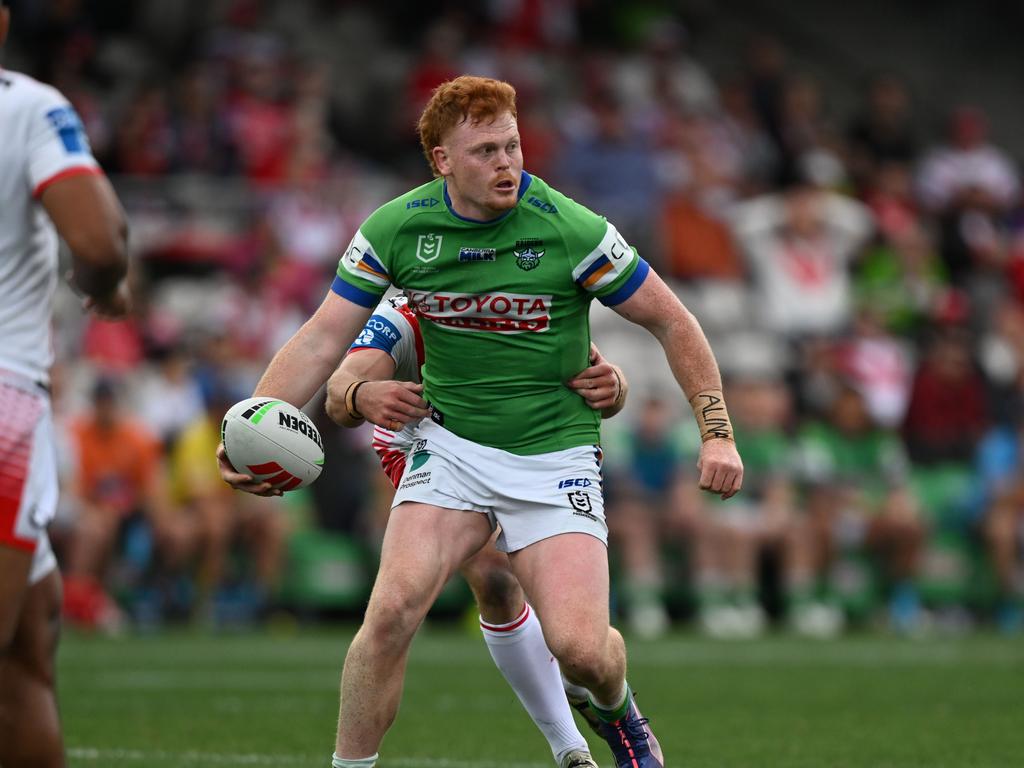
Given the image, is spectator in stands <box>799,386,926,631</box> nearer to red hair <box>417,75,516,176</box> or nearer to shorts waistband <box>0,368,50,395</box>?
red hair <box>417,75,516,176</box>

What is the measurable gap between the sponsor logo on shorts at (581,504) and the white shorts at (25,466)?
2115 millimetres

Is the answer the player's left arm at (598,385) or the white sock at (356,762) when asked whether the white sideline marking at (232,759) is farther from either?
the player's left arm at (598,385)

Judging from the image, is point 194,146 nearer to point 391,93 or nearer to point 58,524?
point 391,93

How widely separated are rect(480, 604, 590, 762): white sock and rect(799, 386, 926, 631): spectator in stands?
973 cm

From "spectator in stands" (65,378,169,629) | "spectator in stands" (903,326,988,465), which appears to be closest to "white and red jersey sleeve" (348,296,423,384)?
"spectator in stands" (65,378,169,629)

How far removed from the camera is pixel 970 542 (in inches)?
671

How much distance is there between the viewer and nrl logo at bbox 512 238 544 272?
639 centimetres

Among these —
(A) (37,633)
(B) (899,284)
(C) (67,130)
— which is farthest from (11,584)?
(B) (899,284)

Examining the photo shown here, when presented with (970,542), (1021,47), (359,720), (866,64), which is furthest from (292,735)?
(1021,47)

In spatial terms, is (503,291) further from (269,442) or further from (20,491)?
(20,491)

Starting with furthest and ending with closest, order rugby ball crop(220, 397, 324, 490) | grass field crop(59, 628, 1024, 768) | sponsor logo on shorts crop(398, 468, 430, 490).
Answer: grass field crop(59, 628, 1024, 768), sponsor logo on shorts crop(398, 468, 430, 490), rugby ball crop(220, 397, 324, 490)

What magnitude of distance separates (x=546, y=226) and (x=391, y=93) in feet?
46.6

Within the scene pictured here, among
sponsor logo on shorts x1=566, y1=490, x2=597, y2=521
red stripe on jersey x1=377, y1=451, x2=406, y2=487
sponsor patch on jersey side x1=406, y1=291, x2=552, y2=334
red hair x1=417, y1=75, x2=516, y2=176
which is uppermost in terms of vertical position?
red hair x1=417, y1=75, x2=516, y2=176

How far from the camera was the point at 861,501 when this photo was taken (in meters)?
16.6
